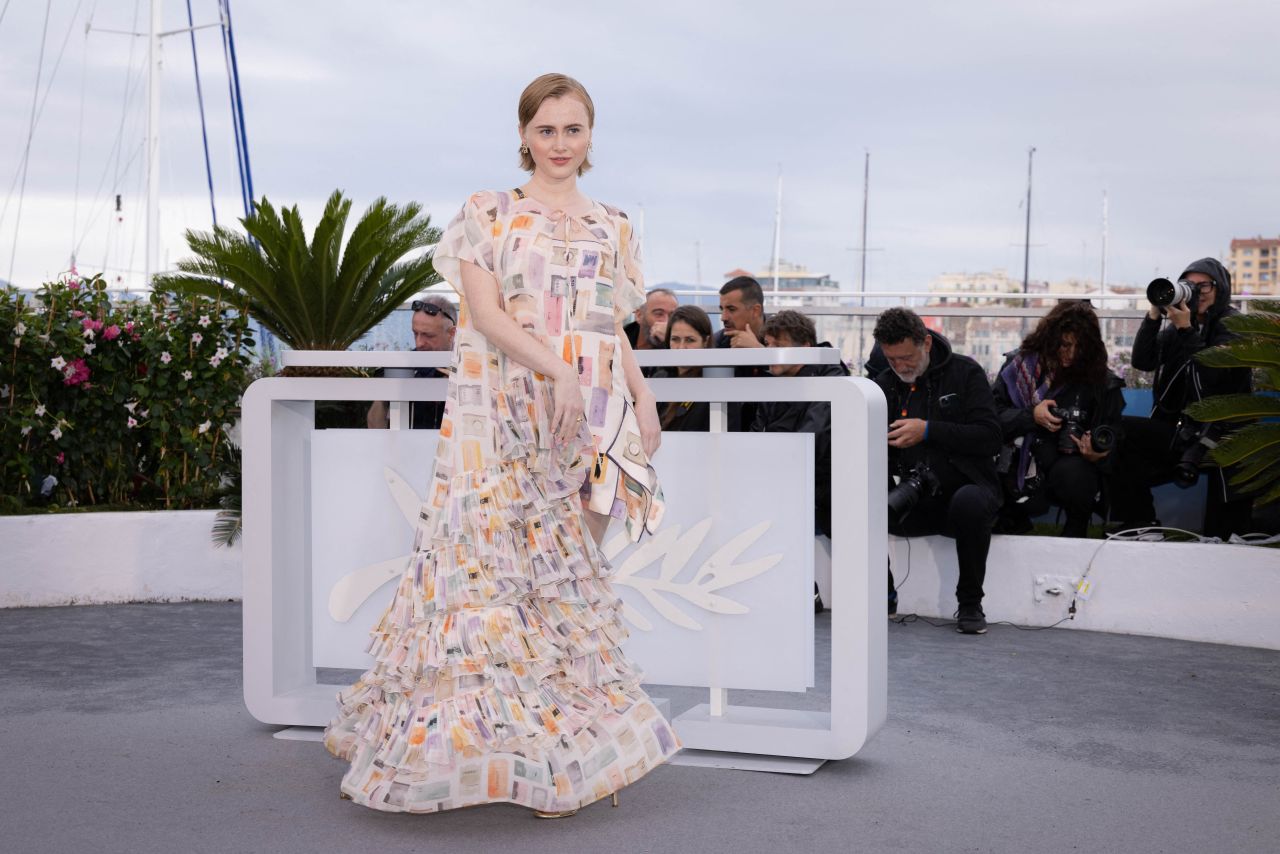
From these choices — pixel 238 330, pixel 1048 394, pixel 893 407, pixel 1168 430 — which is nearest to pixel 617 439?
pixel 893 407

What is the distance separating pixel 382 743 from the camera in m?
3.49

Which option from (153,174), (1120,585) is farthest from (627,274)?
(153,174)

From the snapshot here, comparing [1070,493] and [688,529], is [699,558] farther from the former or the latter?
[1070,493]

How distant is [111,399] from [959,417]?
178 inches

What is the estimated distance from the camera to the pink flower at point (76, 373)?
25.1 ft

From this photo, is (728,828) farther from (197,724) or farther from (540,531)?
(197,724)

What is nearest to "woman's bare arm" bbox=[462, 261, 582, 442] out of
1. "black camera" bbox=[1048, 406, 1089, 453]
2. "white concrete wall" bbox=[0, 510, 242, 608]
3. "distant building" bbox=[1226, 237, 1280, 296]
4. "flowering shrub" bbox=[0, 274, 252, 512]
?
"black camera" bbox=[1048, 406, 1089, 453]

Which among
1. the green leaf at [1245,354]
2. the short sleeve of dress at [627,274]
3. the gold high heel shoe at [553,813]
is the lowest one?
the gold high heel shoe at [553,813]

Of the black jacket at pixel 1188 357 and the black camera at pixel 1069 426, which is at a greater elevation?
the black jacket at pixel 1188 357

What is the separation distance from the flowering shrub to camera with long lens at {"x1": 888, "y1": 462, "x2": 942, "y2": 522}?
373cm

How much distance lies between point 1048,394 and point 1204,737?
2780 millimetres

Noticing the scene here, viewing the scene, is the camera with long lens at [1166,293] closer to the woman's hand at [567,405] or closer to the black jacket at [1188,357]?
the black jacket at [1188,357]

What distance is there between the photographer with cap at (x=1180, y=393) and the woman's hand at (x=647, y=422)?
407 cm

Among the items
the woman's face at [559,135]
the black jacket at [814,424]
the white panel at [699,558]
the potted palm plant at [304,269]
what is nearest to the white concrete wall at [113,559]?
the potted palm plant at [304,269]
